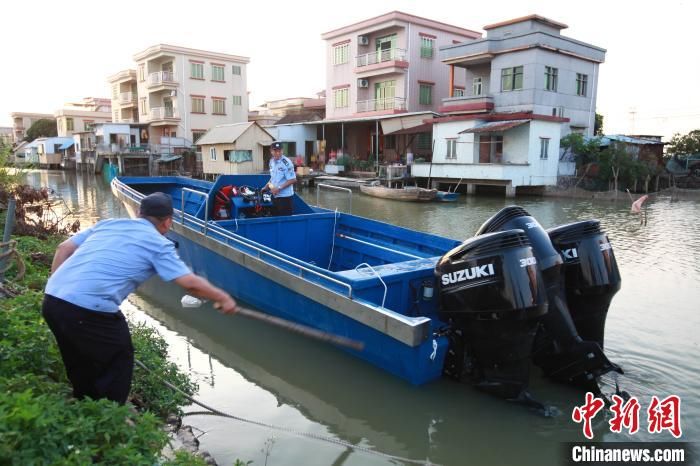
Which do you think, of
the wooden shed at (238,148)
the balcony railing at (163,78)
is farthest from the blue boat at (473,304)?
the balcony railing at (163,78)

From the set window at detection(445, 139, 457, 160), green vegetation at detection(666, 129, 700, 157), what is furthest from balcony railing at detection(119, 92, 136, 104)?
green vegetation at detection(666, 129, 700, 157)

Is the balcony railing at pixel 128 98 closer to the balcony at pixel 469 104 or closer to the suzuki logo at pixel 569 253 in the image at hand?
the balcony at pixel 469 104

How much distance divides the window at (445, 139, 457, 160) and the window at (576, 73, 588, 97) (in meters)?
7.34

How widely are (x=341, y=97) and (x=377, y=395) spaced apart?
105 ft

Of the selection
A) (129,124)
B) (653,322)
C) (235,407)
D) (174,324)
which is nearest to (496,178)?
(653,322)

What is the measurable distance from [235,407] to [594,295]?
342 centimetres

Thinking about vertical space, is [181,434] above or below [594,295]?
below

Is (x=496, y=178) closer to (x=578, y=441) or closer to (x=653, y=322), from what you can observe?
(x=653, y=322)

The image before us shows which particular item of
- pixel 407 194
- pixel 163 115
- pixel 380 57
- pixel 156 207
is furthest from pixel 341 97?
pixel 156 207

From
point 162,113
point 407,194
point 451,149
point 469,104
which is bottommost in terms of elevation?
point 407,194

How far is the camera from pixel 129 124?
43469 mm

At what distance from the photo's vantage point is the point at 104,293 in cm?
275

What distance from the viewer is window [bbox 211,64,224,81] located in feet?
141

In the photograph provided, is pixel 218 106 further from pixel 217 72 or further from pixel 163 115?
pixel 163 115
